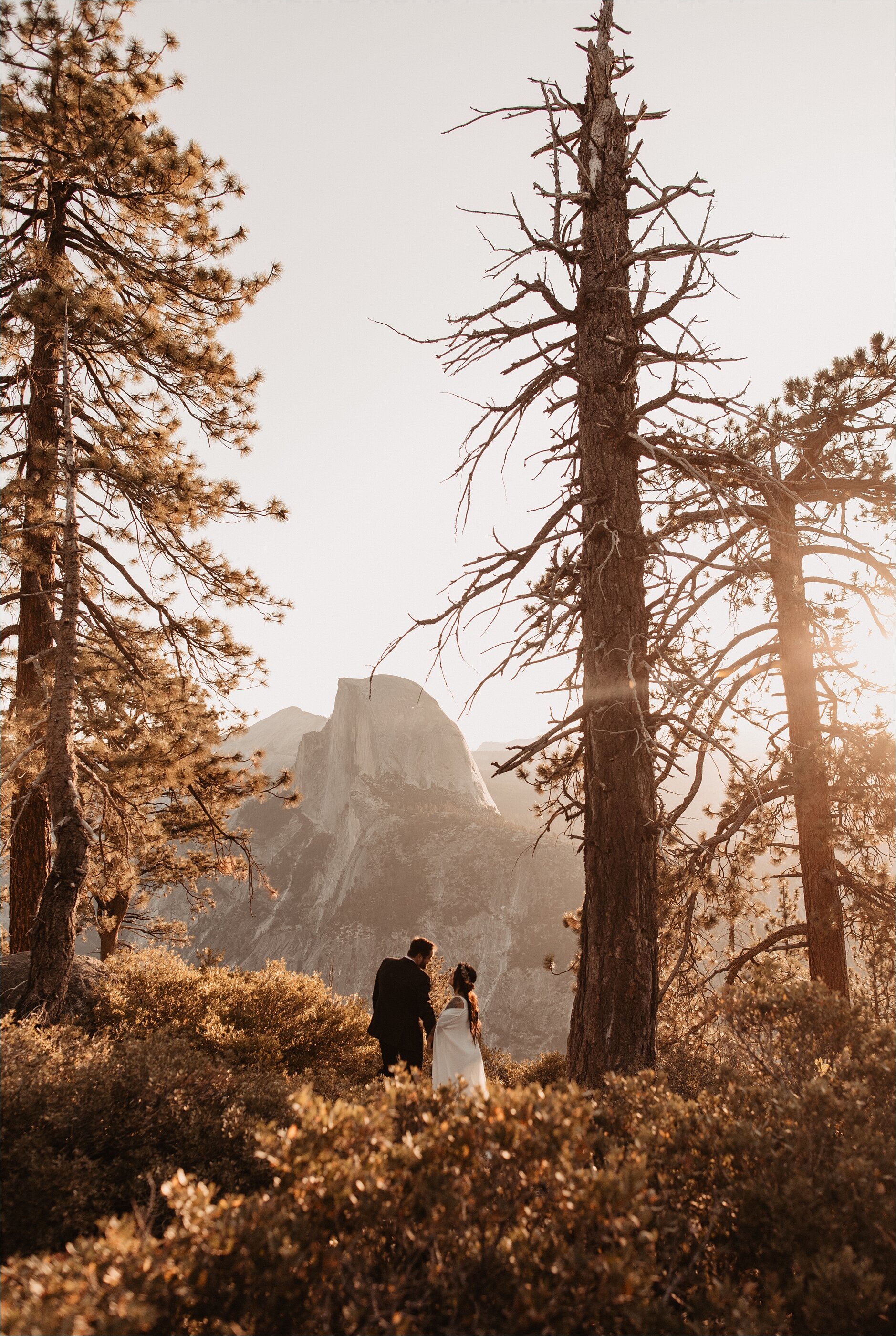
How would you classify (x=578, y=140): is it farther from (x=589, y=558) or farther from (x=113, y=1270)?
(x=113, y=1270)

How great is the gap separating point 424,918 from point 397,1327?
252ft

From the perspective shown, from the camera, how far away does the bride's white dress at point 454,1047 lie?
531 centimetres

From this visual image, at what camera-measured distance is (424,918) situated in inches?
2899

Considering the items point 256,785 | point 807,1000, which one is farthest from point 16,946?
point 807,1000

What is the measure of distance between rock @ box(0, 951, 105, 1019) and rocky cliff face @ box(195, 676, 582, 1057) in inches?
1983

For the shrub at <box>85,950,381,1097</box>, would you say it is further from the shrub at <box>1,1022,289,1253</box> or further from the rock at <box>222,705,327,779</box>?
the rock at <box>222,705,327,779</box>

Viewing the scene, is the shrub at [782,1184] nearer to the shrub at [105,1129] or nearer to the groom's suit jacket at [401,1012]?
the shrub at [105,1129]

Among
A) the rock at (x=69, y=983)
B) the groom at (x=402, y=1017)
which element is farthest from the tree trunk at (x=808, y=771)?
the rock at (x=69, y=983)

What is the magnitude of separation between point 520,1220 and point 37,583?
819 centimetres

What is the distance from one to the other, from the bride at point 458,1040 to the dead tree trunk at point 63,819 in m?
3.00

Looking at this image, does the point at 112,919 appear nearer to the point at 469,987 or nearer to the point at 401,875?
the point at 469,987

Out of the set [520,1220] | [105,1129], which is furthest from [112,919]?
[520,1220]

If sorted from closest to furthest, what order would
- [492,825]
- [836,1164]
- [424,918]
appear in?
[836,1164], [424,918], [492,825]

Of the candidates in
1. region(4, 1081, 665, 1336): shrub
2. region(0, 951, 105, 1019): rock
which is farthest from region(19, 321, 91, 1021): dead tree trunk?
region(4, 1081, 665, 1336): shrub
